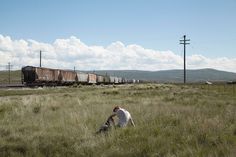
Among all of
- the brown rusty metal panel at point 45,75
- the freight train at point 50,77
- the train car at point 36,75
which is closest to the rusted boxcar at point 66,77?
the freight train at point 50,77

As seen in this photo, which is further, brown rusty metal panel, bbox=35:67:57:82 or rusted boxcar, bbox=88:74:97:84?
rusted boxcar, bbox=88:74:97:84

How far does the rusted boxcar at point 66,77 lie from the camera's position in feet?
231

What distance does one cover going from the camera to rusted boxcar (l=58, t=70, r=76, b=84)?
70.3 metres

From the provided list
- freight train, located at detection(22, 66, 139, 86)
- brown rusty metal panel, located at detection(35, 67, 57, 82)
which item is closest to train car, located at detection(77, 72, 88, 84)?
freight train, located at detection(22, 66, 139, 86)

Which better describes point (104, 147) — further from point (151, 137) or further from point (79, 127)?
point (79, 127)

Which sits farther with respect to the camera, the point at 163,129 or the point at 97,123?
the point at 97,123

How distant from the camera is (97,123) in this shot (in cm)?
1485

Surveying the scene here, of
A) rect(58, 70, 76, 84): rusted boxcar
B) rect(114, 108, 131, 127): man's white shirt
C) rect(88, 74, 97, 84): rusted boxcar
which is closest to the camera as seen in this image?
rect(114, 108, 131, 127): man's white shirt

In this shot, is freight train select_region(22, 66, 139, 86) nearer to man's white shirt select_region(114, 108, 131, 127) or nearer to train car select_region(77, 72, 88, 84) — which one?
train car select_region(77, 72, 88, 84)

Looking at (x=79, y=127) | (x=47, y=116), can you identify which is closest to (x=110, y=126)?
(x=79, y=127)

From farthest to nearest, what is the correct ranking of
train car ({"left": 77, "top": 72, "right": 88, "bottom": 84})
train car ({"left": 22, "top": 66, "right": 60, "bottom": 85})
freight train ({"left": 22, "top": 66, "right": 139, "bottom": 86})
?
1. train car ({"left": 77, "top": 72, "right": 88, "bottom": 84})
2. freight train ({"left": 22, "top": 66, "right": 139, "bottom": 86})
3. train car ({"left": 22, "top": 66, "right": 60, "bottom": 85})

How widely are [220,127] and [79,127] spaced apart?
4739 millimetres

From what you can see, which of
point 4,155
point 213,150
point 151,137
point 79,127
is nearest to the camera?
point 213,150

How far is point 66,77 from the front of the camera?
73.4 metres
